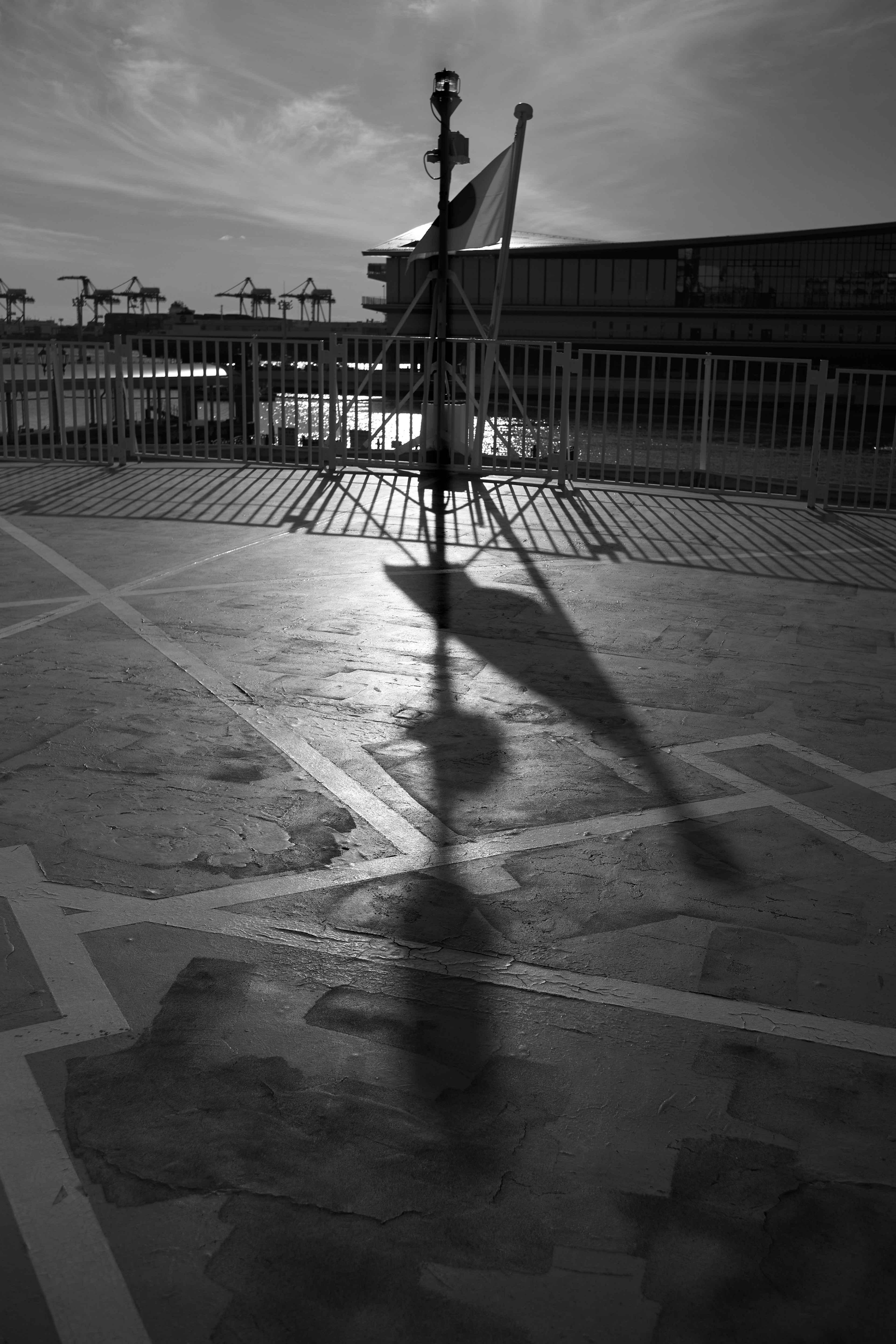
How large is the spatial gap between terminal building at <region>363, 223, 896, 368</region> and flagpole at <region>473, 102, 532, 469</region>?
6556 centimetres

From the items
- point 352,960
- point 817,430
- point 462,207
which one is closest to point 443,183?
point 462,207

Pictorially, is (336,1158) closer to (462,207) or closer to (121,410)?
(462,207)

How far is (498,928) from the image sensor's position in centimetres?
323

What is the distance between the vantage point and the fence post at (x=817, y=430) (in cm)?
1159

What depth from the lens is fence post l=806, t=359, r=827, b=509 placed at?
11586 mm

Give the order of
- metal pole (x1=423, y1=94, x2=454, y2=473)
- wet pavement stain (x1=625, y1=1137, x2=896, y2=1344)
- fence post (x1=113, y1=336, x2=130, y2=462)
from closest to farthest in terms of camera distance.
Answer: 1. wet pavement stain (x1=625, y1=1137, x2=896, y2=1344)
2. metal pole (x1=423, y1=94, x2=454, y2=473)
3. fence post (x1=113, y1=336, x2=130, y2=462)

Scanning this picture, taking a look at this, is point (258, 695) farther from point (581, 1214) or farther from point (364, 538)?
point (364, 538)

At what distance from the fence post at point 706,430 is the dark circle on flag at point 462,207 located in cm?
326

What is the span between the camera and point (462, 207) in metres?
12.8

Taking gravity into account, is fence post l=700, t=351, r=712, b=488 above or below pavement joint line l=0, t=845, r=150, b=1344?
above

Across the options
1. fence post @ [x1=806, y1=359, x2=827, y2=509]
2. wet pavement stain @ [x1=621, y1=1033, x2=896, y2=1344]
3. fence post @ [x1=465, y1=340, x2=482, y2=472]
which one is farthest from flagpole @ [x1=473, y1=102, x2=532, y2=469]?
wet pavement stain @ [x1=621, y1=1033, x2=896, y2=1344]

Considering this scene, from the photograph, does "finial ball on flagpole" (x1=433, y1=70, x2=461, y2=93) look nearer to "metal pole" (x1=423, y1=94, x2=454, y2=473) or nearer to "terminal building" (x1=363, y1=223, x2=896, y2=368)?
"metal pole" (x1=423, y1=94, x2=454, y2=473)

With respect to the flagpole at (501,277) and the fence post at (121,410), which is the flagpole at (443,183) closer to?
the flagpole at (501,277)

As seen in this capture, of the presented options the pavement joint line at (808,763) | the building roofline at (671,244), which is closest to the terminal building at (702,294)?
the building roofline at (671,244)
